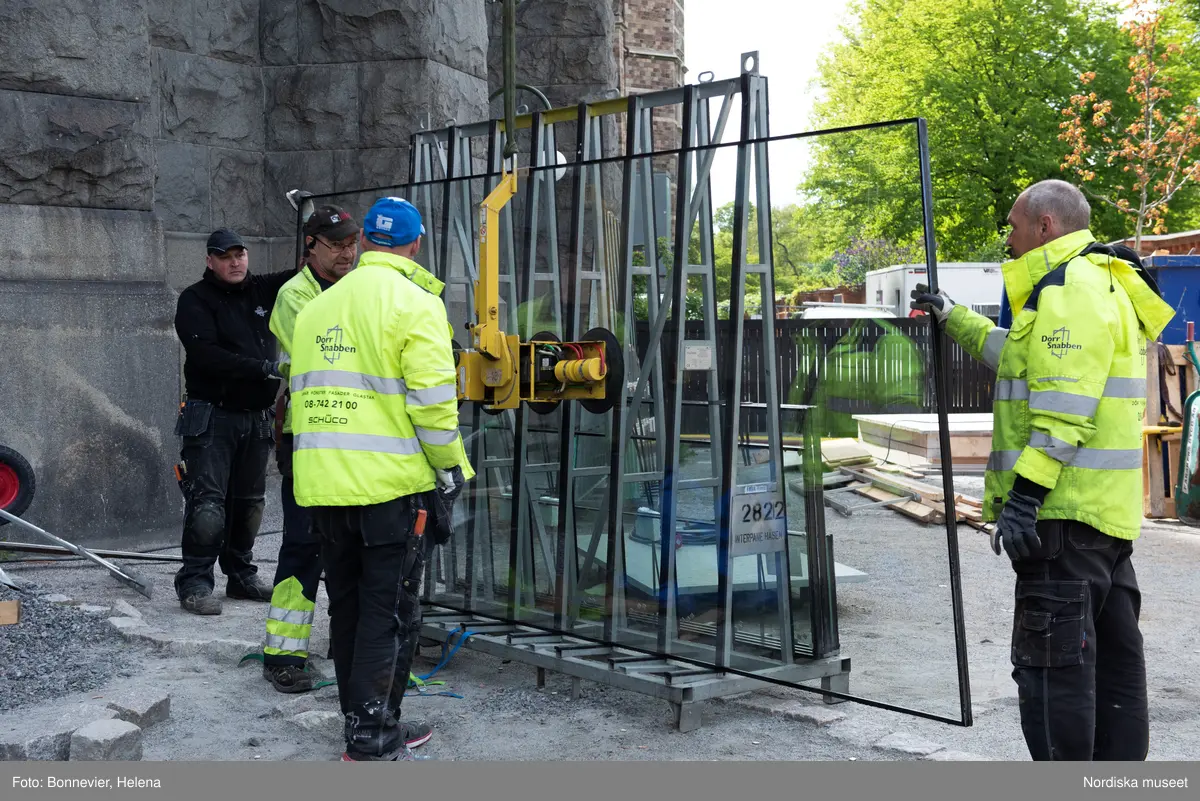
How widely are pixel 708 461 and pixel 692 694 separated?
0.92 metres

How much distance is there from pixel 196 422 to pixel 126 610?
3.32 ft

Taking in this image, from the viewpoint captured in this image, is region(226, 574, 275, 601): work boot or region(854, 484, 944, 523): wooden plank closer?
region(854, 484, 944, 523): wooden plank

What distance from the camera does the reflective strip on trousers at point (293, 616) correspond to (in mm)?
5516

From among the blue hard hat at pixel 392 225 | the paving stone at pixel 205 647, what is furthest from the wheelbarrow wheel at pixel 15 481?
the blue hard hat at pixel 392 225

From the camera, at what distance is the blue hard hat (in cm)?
461

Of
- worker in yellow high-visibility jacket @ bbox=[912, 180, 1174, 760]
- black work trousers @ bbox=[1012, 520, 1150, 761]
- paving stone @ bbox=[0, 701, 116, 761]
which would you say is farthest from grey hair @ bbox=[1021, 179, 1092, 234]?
paving stone @ bbox=[0, 701, 116, 761]

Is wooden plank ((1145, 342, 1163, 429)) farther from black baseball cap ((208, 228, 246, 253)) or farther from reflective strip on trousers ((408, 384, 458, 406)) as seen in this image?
reflective strip on trousers ((408, 384, 458, 406))

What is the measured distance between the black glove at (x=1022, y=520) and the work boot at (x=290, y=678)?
115 inches

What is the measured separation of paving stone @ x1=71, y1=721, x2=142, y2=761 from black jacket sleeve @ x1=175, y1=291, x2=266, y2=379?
2.51m

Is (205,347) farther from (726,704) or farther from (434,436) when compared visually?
(726,704)

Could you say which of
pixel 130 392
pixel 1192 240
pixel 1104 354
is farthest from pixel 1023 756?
pixel 1192 240

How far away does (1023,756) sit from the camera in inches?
185

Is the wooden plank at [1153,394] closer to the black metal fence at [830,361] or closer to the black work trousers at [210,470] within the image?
the black metal fence at [830,361]

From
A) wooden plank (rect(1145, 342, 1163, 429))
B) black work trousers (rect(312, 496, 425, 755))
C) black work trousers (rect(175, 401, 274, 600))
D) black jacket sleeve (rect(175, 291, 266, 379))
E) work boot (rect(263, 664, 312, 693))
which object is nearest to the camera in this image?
black work trousers (rect(312, 496, 425, 755))
